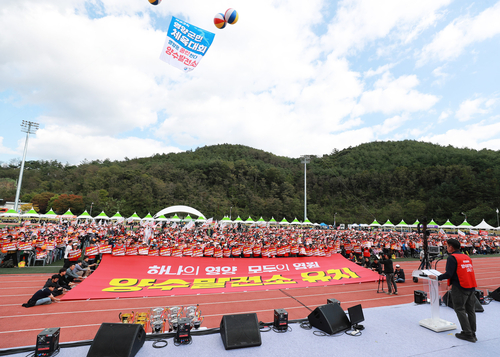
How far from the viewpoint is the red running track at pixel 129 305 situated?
19.7 feet

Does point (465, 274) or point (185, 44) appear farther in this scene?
point (185, 44)

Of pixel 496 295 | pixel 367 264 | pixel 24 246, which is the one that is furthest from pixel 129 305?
pixel 367 264

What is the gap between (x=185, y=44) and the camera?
329 inches

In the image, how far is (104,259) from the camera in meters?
10.7

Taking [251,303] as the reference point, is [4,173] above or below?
above

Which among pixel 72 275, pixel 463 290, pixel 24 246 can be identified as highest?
pixel 463 290

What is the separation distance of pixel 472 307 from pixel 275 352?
3.40 meters

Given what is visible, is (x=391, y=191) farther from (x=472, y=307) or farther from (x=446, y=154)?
(x=472, y=307)

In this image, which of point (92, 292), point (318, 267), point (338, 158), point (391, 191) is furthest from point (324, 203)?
point (92, 292)

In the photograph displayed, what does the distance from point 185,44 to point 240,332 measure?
8.45m

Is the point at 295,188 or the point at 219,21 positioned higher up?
the point at 295,188

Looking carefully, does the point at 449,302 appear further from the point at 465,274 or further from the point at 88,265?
the point at 88,265

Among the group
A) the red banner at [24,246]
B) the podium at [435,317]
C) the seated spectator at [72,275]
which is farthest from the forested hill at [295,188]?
the podium at [435,317]

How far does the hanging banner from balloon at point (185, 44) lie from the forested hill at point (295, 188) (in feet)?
217
